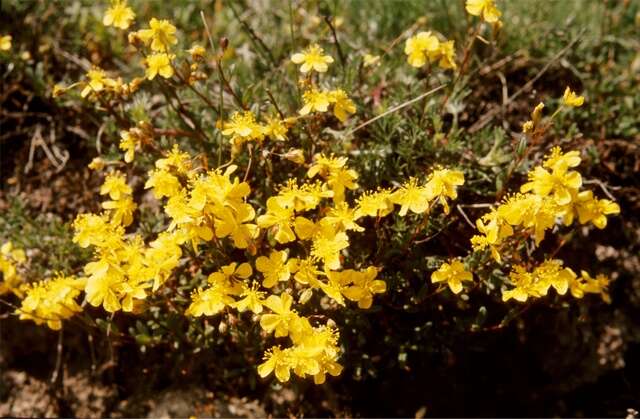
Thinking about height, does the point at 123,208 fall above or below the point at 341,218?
above

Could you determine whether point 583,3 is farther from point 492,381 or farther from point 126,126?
point 126,126

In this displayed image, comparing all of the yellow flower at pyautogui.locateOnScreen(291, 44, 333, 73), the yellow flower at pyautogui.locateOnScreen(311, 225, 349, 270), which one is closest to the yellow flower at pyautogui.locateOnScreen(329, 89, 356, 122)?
the yellow flower at pyautogui.locateOnScreen(291, 44, 333, 73)

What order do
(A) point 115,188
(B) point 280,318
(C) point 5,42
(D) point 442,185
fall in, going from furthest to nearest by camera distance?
(C) point 5,42
(A) point 115,188
(D) point 442,185
(B) point 280,318

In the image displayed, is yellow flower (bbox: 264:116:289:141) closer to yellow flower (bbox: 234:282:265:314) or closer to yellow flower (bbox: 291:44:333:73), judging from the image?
yellow flower (bbox: 291:44:333:73)

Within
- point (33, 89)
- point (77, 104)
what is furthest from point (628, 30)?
point (33, 89)

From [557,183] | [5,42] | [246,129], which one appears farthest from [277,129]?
[5,42]

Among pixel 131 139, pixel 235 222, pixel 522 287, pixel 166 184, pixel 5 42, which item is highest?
pixel 5 42

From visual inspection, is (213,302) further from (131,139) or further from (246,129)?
(131,139)
